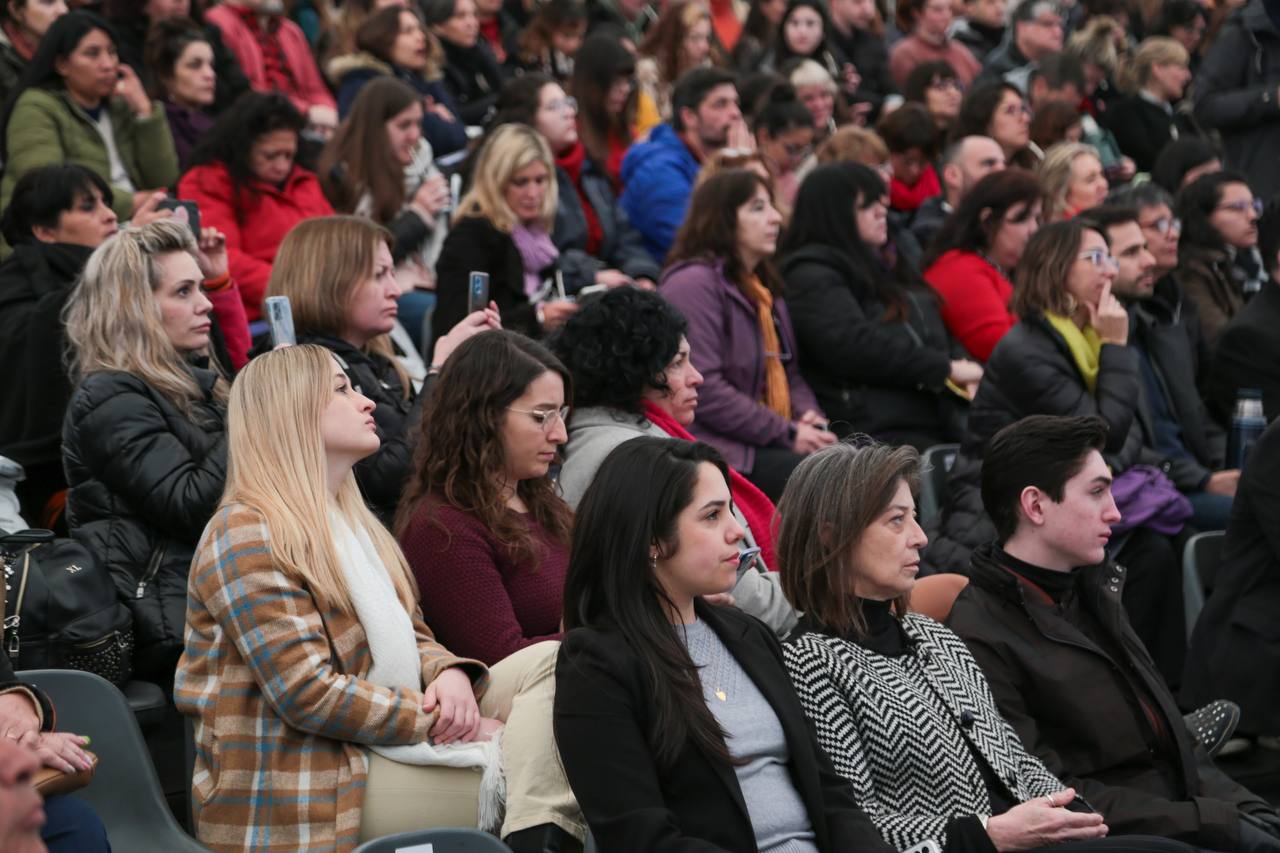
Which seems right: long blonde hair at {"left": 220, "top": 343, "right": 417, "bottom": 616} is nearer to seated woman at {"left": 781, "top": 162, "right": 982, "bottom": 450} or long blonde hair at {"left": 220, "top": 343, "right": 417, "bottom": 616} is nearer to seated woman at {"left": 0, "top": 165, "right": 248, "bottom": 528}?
seated woman at {"left": 0, "top": 165, "right": 248, "bottom": 528}

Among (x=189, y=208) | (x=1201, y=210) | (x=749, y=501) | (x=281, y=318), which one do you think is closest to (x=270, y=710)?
(x=281, y=318)

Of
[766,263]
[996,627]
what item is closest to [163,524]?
[996,627]

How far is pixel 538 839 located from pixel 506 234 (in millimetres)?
3542

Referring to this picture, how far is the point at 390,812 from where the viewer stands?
11.4 feet

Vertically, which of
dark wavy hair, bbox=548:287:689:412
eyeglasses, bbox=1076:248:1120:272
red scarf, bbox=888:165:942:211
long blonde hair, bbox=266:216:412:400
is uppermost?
long blonde hair, bbox=266:216:412:400

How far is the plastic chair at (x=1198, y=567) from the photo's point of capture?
17.4 ft

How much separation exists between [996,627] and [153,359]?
7.12 ft

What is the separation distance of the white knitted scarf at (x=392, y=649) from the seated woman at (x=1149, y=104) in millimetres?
7677

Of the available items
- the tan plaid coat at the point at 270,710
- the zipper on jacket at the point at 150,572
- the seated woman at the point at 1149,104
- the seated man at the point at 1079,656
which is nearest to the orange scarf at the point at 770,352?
the seated man at the point at 1079,656

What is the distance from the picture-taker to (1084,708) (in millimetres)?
3881

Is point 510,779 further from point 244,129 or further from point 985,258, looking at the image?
point 985,258

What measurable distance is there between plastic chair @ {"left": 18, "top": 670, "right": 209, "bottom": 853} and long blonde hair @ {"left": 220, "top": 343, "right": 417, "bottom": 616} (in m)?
0.49

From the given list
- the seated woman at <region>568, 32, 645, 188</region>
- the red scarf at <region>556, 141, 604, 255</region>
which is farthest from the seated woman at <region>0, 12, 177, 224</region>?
the seated woman at <region>568, 32, 645, 188</region>

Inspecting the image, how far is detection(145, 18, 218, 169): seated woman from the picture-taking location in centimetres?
749
